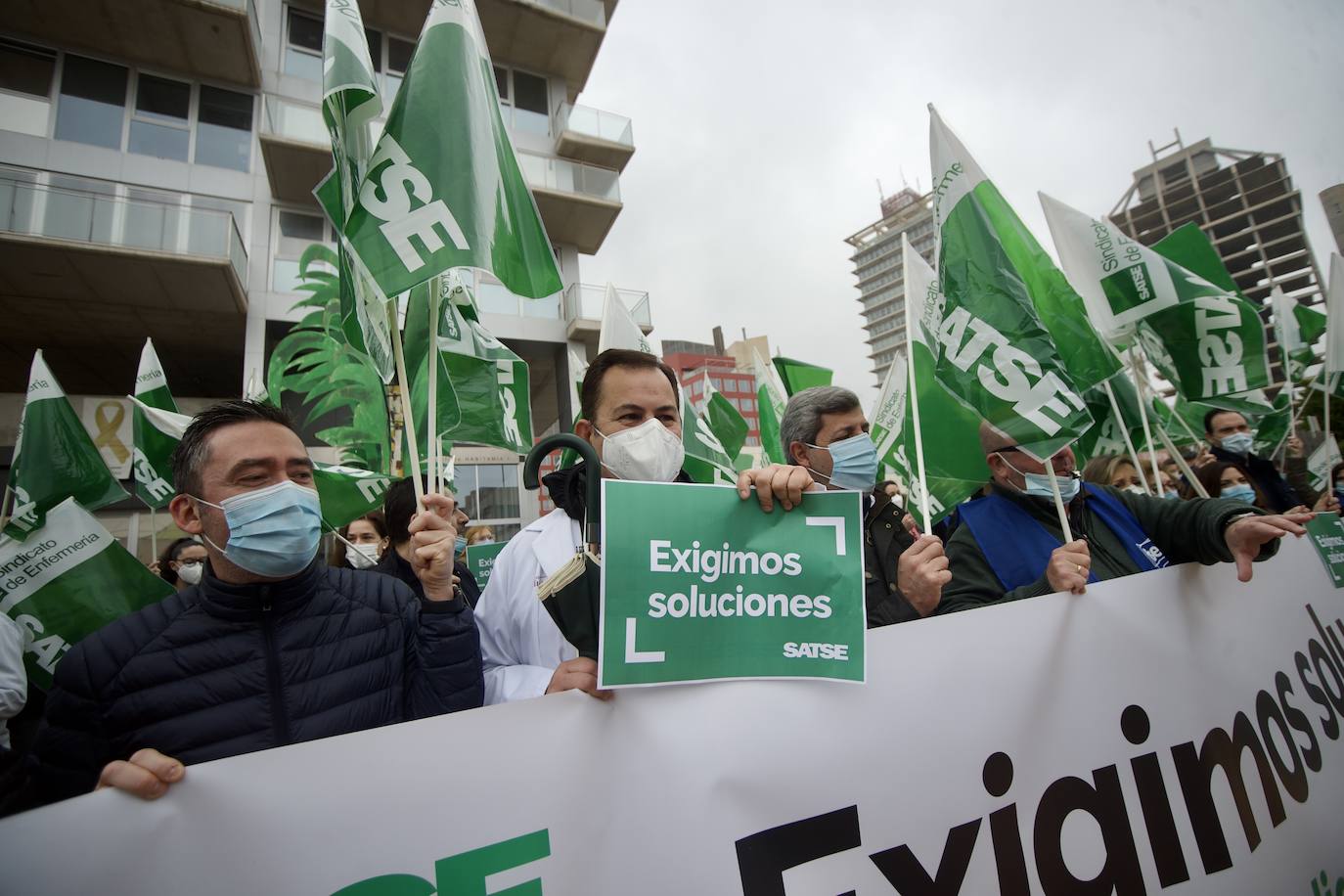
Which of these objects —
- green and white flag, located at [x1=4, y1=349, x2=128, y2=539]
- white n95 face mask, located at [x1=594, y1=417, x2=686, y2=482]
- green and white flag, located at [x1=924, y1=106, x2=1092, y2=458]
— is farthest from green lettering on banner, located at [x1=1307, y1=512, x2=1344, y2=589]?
green and white flag, located at [x1=4, y1=349, x2=128, y2=539]

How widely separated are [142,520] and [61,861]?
14.0 meters

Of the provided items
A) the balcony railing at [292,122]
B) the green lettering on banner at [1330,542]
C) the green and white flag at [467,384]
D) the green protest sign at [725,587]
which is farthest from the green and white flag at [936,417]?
the balcony railing at [292,122]

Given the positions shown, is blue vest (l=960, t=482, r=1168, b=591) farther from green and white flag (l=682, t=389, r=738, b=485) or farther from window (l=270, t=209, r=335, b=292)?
window (l=270, t=209, r=335, b=292)

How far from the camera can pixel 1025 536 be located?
84.0 inches

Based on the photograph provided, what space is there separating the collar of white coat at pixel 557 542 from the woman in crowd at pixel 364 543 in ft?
10.4

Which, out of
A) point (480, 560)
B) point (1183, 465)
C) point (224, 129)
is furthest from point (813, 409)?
point (224, 129)

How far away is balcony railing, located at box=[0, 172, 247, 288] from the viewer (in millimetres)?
9344

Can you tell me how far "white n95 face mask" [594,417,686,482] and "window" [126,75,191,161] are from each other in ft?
48.7

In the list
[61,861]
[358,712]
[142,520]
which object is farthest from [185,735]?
[142,520]

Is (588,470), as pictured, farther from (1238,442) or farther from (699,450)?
(1238,442)

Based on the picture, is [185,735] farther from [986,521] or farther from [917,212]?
[917,212]

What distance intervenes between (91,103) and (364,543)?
13.1m

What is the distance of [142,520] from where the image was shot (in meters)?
11.6

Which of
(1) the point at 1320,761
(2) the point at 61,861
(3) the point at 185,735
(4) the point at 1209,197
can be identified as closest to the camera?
(2) the point at 61,861
